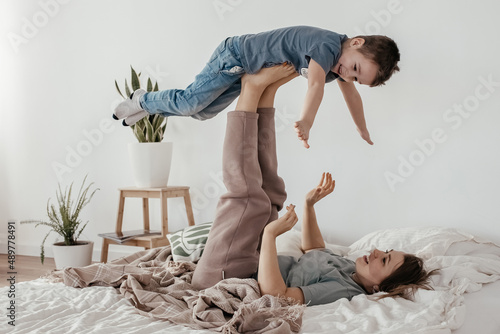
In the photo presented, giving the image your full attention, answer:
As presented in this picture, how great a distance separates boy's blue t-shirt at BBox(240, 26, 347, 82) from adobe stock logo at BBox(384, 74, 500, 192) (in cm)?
99

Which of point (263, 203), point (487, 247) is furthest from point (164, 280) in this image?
point (487, 247)

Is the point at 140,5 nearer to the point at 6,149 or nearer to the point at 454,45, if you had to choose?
the point at 6,149

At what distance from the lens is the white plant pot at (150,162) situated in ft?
10.8

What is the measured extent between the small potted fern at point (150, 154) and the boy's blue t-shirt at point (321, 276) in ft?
5.18

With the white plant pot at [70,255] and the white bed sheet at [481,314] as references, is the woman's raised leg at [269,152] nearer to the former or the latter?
the white bed sheet at [481,314]

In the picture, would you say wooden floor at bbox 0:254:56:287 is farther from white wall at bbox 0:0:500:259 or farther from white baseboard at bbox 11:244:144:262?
white wall at bbox 0:0:500:259

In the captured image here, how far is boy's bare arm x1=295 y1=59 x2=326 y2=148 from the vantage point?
1702 mm

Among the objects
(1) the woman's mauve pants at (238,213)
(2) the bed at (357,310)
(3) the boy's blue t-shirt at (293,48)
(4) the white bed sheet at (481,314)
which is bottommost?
(4) the white bed sheet at (481,314)

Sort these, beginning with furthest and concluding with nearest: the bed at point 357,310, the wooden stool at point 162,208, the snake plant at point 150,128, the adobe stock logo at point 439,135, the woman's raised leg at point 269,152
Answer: the snake plant at point 150,128 → the wooden stool at point 162,208 → the adobe stock logo at point 439,135 → the woman's raised leg at point 269,152 → the bed at point 357,310

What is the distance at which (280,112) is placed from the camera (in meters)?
3.16

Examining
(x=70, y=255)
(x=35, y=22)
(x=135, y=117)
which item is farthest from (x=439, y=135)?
(x=35, y=22)

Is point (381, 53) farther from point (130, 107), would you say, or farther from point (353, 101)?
point (130, 107)

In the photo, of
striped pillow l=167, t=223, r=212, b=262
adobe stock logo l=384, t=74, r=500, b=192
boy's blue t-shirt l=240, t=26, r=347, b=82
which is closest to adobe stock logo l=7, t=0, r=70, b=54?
striped pillow l=167, t=223, r=212, b=262

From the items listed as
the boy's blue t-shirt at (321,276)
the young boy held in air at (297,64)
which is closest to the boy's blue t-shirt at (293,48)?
the young boy held in air at (297,64)
